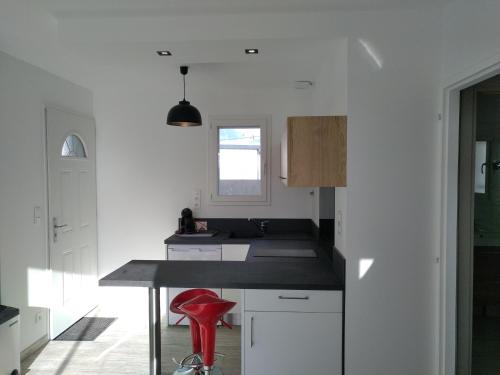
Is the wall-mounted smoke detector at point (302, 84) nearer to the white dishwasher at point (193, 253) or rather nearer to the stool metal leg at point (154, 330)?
the white dishwasher at point (193, 253)

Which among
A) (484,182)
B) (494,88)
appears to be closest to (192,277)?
(484,182)

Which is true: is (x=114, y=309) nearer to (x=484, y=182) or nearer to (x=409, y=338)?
(x=409, y=338)

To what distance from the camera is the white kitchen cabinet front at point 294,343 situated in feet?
7.38

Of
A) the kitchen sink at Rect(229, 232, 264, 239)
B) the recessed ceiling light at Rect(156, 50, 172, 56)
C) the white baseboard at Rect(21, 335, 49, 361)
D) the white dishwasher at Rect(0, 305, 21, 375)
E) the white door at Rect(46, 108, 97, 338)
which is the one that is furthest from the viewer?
the kitchen sink at Rect(229, 232, 264, 239)

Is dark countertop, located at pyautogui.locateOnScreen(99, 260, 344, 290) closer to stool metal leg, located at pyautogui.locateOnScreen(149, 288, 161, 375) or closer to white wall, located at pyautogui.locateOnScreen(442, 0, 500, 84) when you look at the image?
stool metal leg, located at pyautogui.locateOnScreen(149, 288, 161, 375)

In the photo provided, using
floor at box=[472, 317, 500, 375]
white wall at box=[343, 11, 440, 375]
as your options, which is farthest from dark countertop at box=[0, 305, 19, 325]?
floor at box=[472, 317, 500, 375]

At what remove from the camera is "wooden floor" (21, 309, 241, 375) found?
287cm

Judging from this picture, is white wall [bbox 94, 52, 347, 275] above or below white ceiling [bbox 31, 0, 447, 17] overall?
below

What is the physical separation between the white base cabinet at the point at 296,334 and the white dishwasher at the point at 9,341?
165 cm

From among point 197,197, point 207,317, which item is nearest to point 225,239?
point 197,197

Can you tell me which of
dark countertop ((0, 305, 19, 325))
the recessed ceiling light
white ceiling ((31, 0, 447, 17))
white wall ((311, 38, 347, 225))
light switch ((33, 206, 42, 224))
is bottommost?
dark countertop ((0, 305, 19, 325))

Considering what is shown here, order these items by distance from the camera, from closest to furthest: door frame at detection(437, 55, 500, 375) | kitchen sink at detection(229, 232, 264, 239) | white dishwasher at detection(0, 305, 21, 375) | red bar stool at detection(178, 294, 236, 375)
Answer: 1. red bar stool at detection(178, 294, 236, 375)
2. door frame at detection(437, 55, 500, 375)
3. white dishwasher at detection(0, 305, 21, 375)
4. kitchen sink at detection(229, 232, 264, 239)

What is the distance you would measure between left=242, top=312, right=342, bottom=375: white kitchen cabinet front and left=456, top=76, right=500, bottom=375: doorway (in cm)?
81

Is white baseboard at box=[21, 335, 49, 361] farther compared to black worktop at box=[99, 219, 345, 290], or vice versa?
white baseboard at box=[21, 335, 49, 361]
